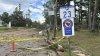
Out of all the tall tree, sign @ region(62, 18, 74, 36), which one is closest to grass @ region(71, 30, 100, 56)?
sign @ region(62, 18, 74, 36)

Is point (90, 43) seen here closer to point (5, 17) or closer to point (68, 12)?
point (68, 12)

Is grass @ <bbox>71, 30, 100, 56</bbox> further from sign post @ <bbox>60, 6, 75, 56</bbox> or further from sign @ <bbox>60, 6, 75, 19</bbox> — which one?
sign @ <bbox>60, 6, 75, 19</bbox>

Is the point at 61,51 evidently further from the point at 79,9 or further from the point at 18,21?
the point at 18,21

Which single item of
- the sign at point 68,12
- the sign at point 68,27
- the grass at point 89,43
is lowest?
the grass at point 89,43

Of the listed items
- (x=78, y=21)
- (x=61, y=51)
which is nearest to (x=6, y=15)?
(x=78, y=21)

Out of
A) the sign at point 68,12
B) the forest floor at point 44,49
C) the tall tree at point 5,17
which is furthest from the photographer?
the tall tree at point 5,17

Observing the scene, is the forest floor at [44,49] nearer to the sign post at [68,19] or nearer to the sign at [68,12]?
the sign post at [68,19]

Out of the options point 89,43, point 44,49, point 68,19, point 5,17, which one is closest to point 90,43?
point 89,43

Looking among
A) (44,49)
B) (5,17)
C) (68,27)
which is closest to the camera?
(68,27)

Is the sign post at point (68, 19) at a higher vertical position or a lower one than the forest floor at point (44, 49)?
higher

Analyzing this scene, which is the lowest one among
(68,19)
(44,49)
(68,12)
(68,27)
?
(44,49)

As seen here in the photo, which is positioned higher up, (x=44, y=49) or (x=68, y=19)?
(x=68, y=19)

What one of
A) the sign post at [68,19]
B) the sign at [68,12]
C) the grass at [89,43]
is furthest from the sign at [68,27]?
the grass at [89,43]

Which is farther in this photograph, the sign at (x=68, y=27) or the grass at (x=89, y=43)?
the grass at (x=89, y=43)
